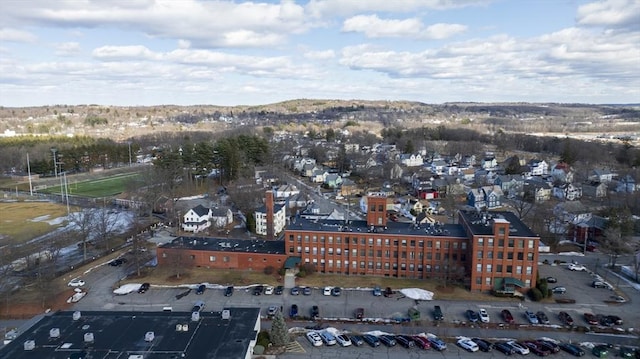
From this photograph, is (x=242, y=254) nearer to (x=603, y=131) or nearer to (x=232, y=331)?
(x=232, y=331)

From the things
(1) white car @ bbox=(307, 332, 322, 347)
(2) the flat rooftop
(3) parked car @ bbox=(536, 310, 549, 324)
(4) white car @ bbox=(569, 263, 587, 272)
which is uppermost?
(2) the flat rooftop

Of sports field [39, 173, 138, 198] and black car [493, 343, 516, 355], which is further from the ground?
sports field [39, 173, 138, 198]

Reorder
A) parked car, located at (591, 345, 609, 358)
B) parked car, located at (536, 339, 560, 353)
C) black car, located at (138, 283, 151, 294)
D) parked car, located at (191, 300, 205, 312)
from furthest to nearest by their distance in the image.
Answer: black car, located at (138, 283, 151, 294) → parked car, located at (191, 300, 205, 312) → parked car, located at (536, 339, 560, 353) → parked car, located at (591, 345, 609, 358)

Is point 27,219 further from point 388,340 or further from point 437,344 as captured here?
point 437,344

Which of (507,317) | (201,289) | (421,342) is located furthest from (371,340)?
(201,289)

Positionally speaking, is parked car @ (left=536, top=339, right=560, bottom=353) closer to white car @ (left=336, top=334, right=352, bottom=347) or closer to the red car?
the red car

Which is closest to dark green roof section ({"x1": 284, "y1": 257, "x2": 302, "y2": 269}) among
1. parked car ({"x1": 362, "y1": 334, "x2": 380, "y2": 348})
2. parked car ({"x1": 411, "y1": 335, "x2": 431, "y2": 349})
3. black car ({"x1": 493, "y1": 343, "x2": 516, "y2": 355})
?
parked car ({"x1": 362, "y1": 334, "x2": 380, "y2": 348})

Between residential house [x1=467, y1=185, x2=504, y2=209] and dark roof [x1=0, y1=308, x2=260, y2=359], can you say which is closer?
dark roof [x1=0, y1=308, x2=260, y2=359]
